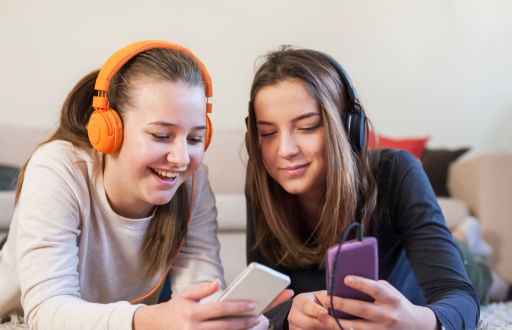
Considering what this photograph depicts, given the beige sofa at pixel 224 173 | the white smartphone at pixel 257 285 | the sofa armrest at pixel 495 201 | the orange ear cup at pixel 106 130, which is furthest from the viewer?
the sofa armrest at pixel 495 201

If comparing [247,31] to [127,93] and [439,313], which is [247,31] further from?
[439,313]

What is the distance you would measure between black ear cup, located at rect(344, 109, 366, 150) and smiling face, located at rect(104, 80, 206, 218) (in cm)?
36

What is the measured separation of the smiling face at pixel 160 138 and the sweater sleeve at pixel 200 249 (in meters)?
0.20

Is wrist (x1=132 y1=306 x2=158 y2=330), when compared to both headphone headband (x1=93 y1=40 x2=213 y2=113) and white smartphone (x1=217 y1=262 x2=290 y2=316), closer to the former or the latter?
white smartphone (x1=217 y1=262 x2=290 y2=316)

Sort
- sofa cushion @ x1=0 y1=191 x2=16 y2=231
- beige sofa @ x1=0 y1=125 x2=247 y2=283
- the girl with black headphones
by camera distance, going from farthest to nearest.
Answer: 1. beige sofa @ x1=0 y1=125 x2=247 y2=283
2. sofa cushion @ x1=0 y1=191 x2=16 y2=231
3. the girl with black headphones

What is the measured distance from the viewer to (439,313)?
798 mm

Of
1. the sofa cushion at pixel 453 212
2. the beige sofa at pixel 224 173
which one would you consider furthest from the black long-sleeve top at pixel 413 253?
the sofa cushion at pixel 453 212

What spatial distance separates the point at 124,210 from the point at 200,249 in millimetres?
222

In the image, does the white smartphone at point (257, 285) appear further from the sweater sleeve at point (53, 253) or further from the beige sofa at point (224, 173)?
the beige sofa at point (224, 173)

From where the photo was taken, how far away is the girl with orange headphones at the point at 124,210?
28.1 inches

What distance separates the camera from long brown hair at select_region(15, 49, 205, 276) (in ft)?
2.82

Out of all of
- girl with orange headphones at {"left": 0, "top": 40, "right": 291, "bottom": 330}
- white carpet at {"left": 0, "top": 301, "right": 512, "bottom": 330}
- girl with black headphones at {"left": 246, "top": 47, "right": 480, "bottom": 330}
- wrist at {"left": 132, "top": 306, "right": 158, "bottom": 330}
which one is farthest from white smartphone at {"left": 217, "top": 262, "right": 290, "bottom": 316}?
white carpet at {"left": 0, "top": 301, "right": 512, "bottom": 330}

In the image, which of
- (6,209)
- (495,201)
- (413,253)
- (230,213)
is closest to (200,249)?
(413,253)

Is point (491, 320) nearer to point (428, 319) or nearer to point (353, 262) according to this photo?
point (428, 319)
